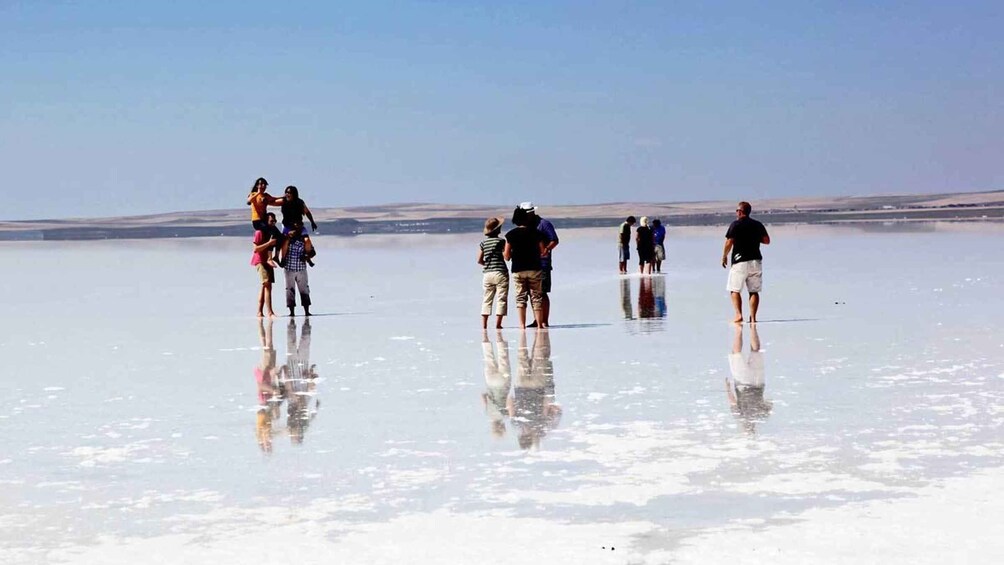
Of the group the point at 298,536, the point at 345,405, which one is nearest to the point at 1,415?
the point at 345,405

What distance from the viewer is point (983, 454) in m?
9.17

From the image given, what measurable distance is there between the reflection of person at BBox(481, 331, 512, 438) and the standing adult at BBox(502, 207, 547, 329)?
101 centimetres

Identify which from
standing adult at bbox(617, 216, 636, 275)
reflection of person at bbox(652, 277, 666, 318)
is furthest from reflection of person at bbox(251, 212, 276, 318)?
standing adult at bbox(617, 216, 636, 275)

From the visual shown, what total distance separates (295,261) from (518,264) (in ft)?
15.0

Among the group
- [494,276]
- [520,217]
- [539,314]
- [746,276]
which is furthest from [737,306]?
[494,276]

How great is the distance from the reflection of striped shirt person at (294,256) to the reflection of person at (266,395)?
3.87 meters

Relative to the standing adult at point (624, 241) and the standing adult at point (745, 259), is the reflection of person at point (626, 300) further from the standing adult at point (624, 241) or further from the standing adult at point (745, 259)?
the standing adult at point (624, 241)

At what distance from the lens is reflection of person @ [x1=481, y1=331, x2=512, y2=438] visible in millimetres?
10997

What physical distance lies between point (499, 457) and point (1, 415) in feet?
15.1

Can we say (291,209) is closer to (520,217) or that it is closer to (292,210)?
(292,210)

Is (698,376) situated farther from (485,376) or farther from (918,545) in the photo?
(918,545)

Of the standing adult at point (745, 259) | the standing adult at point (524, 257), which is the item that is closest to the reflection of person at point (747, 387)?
the standing adult at point (745, 259)

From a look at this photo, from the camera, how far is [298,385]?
13.3m

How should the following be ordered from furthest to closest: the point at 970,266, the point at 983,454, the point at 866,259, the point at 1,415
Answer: the point at 866,259
the point at 970,266
the point at 1,415
the point at 983,454
